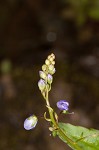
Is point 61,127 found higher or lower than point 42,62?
higher

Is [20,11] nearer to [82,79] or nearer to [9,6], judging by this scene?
[9,6]

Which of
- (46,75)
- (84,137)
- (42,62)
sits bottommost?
(42,62)

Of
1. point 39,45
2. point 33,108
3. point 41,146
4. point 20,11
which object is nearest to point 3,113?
point 33,108

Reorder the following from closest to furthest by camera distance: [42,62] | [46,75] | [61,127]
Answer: [46,75] → [61,127] → [42,62]

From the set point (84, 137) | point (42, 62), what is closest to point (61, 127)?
point (84, 137)

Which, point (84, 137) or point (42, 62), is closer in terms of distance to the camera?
point (84, 137)

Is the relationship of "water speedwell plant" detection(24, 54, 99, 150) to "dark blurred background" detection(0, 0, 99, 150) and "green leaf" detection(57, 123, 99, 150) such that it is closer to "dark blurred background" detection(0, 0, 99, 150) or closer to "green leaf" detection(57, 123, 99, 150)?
"green leaf" detection(57, 123, 99, 150)

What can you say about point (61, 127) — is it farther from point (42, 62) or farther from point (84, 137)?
point (42, 62)
